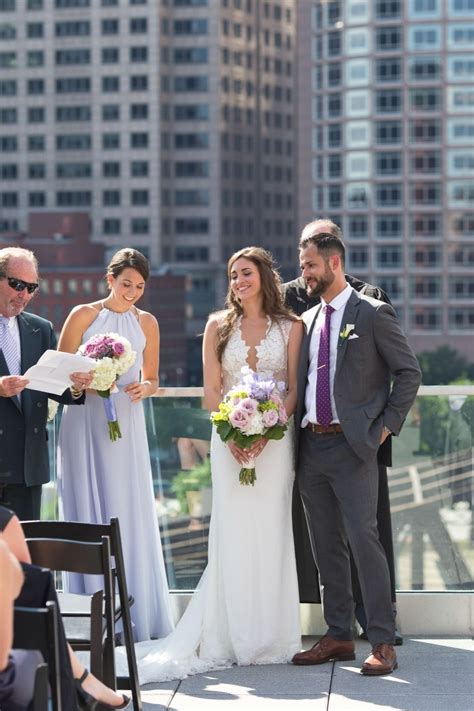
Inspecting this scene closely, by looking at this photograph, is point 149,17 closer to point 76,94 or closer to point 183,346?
point 76,94

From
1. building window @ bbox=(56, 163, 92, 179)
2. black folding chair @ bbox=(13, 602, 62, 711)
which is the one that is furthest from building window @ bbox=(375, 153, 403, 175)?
black folding chair @ bbox=(13, 602, 62, 711)

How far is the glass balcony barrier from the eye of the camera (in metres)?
6.93

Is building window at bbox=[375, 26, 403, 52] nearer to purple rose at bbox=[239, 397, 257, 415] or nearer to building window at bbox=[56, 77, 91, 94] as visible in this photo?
building window at bbox=[56, 77, 91, 94]

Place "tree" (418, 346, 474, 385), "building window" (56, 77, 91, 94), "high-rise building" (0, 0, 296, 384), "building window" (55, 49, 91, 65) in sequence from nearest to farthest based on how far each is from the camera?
"tree" (418, 346, 474, 385)
"high-rise building" (0, 0, 296, 384)
"building window" (55, 49, 91, 65)
"building window" (56, 77, 91, 94)

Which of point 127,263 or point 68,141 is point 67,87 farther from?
point 127,263

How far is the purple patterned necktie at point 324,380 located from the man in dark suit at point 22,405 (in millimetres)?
987

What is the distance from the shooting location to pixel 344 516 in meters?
5.98

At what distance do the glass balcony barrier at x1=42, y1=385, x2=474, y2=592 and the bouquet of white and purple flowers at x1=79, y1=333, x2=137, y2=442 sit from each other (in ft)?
2.68

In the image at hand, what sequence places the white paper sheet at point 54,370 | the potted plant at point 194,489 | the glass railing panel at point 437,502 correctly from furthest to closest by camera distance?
the potted plant at point 194,489 → the glass railing panel at point 437,502 → the white paper sheet at point 54,370

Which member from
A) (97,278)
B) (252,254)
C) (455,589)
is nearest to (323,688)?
(455,589)

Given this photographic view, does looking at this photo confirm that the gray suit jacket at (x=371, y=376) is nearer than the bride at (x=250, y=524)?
Yes

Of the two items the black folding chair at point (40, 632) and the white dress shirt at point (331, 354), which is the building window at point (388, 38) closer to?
the white dress shirt at point (331, 354)

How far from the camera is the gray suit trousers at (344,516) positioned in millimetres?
5918

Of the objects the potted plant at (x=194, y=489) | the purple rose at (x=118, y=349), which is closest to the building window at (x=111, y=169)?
the potted plant at (x=194, y=489)
